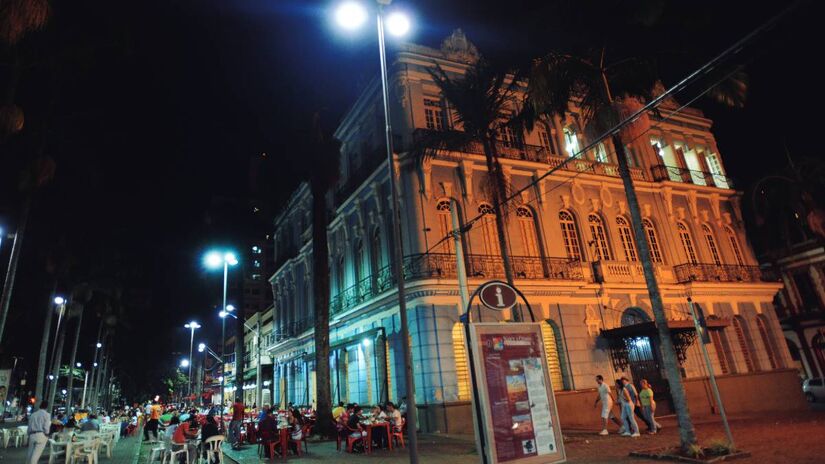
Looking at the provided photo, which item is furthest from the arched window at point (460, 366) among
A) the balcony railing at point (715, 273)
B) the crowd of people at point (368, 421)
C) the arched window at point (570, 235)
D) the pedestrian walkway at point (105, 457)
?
A: the balcony railing at point (715, 273)

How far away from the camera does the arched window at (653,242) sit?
23219 mm

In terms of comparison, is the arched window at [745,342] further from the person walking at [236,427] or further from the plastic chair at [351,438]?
the person walking at [236,427]

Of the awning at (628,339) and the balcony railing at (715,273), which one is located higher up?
the balcony railing at (715,273)

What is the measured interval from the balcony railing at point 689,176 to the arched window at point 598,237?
4.77 metres

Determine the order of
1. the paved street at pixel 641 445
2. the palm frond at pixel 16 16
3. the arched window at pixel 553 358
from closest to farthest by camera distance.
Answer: the palm frond at pixel 16 16, the paved street at pixel 641 445, the arched window at pixel 553 358

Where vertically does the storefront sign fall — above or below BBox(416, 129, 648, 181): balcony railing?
below

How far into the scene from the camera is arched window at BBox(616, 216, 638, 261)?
22847 millimetres

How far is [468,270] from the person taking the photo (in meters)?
18.3

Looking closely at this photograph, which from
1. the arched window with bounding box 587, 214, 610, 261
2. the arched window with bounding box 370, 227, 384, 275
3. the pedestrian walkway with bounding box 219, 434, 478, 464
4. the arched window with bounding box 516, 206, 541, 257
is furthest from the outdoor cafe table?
the arched window with bounding box 587, 214, 610, 261

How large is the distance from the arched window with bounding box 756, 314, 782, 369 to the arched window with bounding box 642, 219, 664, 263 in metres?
6.77

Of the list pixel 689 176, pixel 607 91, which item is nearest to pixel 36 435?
pixel 607 91

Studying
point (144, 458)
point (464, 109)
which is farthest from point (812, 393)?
point (144, 458)

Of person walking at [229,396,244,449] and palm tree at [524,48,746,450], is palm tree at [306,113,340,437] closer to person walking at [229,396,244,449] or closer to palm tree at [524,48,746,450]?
person walking at [229,396,244,449]

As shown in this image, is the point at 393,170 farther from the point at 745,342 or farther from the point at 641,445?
the point at 745,342
